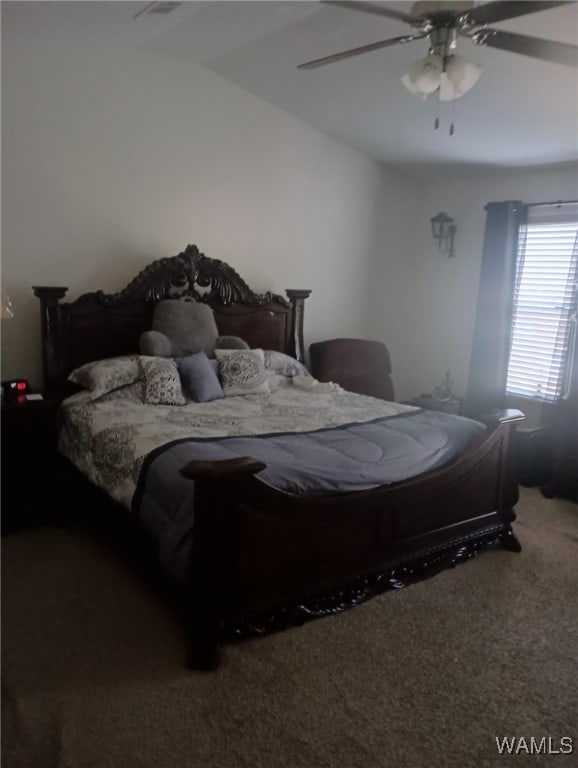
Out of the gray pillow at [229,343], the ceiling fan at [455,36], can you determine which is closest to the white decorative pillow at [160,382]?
the gray pillow at [229,343]

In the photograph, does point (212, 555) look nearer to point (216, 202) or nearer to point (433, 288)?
point (216, 202)

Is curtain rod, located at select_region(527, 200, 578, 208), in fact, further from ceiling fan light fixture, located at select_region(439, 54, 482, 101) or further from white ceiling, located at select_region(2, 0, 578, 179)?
ceiling fan light fixture, located at select_region(439, 54, 482, 101)

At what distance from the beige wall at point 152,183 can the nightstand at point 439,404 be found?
95cm

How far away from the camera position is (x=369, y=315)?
203 inches

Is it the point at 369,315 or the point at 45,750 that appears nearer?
the point at 45,750

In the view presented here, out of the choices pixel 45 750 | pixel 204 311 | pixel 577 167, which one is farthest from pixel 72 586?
pixel 577 167

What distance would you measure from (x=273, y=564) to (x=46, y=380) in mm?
1937

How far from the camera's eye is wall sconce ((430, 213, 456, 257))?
4.80 meters

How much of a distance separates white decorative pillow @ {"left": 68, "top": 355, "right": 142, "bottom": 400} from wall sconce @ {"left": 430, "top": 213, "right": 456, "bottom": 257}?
2.72 m

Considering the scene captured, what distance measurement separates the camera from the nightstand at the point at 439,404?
14.9ft

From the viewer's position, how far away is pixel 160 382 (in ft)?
10.8

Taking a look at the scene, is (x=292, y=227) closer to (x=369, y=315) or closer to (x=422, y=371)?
(x=369, y=315)

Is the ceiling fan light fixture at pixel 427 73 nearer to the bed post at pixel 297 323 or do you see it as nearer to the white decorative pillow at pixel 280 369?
the white decorative pillow at pixel 280 369

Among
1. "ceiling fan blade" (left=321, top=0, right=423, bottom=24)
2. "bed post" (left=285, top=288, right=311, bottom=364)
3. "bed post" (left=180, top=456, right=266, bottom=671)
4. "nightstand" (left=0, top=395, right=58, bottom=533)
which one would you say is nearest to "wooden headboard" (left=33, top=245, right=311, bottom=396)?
"bed post" (left=285, top=288, right=311, bottom=364)
